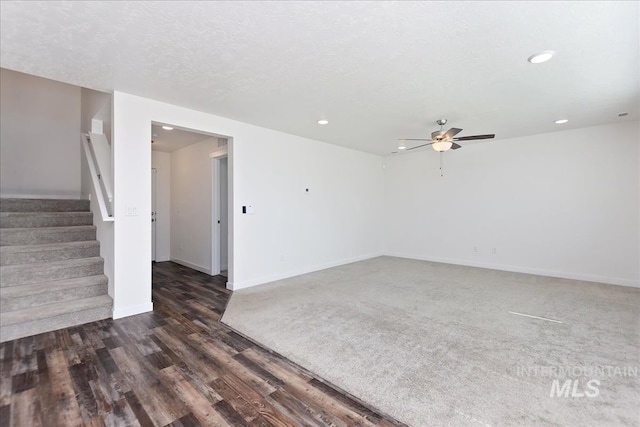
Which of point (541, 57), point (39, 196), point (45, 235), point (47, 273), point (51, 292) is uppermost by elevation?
point (541, 57)

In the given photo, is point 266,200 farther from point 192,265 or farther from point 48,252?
point 48,252

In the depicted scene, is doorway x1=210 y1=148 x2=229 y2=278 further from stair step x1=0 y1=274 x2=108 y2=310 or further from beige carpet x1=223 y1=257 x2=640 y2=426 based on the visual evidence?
stair step x1=0 y1=274 x2=108 y2=310

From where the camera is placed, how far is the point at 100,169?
3781 mm

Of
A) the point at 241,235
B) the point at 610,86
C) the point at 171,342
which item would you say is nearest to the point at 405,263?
the point at 241,235

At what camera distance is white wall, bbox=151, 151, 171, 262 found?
668 centimetres

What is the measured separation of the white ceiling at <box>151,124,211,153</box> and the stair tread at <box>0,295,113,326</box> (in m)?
2.81

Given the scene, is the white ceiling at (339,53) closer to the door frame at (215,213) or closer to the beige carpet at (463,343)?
the door frame at (215,213)

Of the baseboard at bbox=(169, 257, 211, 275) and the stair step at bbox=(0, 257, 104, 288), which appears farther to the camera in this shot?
the baseboard at bbox=(169, 257, 211, 275)

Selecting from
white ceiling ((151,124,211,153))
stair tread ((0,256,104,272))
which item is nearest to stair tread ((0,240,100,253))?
stair tread ((0,256,104,272))

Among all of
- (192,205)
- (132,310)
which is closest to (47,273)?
(132,310)

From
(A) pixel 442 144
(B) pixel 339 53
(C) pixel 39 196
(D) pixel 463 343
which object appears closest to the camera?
(B) pixel 339 53

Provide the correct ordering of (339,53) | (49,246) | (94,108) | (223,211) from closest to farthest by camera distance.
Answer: (339,53) < (49,246) < (94,108) < (223,211)

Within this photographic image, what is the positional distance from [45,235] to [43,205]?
3.50 ft

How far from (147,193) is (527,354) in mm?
4367
